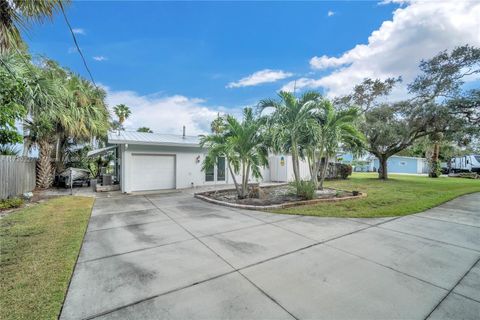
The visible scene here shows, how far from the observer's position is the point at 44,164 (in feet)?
39.6

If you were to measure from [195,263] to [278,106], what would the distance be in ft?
23.7

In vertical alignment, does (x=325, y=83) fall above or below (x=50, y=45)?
above

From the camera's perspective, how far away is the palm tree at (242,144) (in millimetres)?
8664

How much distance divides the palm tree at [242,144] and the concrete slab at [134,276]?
200 inches

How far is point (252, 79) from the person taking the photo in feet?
60.0

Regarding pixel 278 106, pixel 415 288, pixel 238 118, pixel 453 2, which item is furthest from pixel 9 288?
pixel 453 2

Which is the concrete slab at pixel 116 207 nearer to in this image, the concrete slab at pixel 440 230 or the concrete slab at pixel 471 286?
the concrete slab at pixel 440 230

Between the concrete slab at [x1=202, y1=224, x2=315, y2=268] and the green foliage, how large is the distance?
14.4 feet

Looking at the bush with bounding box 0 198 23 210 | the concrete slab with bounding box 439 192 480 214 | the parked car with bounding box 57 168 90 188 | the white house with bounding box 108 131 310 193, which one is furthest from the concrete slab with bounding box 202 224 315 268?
the parked car with bounding box 57 168 90 188

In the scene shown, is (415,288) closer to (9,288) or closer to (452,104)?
(9,288)

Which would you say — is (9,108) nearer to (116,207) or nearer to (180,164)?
(116,207)

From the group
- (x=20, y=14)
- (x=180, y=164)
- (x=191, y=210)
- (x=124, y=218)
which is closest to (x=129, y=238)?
(x=124, y=218)

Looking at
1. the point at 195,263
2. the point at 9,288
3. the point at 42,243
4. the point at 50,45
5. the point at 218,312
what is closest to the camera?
the point at 218,312

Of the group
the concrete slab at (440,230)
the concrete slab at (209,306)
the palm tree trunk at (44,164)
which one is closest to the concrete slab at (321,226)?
the concrete slab at (440,230)
